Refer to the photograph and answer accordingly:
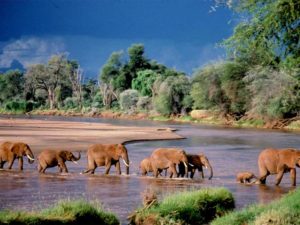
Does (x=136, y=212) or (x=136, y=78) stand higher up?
(x=136, y=78)

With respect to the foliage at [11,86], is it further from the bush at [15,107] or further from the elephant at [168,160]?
the elephant at [168,160]

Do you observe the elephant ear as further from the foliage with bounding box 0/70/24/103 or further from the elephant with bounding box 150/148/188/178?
the foliage with bounding box 0/70/24/103

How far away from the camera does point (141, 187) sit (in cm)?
1831

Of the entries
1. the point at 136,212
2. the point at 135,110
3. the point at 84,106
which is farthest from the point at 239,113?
the point at 136,212

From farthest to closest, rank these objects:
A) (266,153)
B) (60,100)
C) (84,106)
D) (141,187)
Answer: (60,100) → (84,106) → (266,153) → (141,187)

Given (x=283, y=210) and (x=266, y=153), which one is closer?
(x=283, y=210)

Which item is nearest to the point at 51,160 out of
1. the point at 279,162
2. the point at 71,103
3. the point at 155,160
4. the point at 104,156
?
the point at 104,156

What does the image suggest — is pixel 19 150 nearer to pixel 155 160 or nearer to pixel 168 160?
pixel 155 160

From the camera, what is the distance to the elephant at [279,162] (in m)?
19.9

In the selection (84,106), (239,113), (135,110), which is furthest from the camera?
(84,106)

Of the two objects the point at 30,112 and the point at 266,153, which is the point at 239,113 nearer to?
the point at 30,112

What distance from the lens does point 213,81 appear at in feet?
273

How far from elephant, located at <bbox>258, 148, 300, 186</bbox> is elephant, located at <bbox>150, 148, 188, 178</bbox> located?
2.75m

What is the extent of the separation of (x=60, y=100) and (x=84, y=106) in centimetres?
1795
